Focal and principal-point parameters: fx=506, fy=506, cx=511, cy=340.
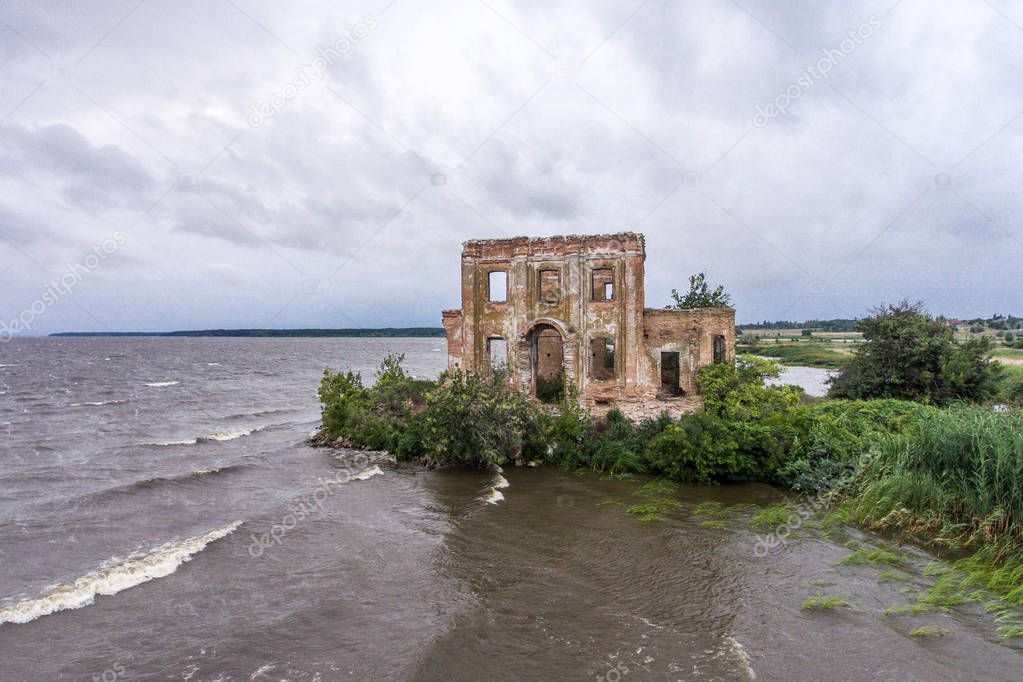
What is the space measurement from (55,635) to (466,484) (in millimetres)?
10968

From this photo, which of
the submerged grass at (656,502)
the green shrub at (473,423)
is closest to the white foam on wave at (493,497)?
the green shrub at (473,423)

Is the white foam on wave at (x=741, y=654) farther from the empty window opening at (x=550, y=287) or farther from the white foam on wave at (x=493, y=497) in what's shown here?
the empty window opening at (x=550, y=287)

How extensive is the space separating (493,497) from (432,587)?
5.78 m

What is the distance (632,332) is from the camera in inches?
838

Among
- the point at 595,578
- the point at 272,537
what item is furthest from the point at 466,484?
the point at 595,578

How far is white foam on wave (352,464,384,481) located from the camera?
18.9 meters

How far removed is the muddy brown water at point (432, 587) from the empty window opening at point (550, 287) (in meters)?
7.61

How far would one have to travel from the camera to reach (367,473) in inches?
770

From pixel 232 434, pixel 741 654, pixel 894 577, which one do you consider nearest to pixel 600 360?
pixel 894 577

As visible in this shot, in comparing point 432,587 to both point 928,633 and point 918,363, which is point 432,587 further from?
point 918,363

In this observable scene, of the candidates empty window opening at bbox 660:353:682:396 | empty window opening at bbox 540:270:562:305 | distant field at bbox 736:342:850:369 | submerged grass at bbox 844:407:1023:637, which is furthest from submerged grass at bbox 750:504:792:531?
distant field at bbox 736:342:850:369

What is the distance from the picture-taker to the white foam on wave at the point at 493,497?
52.0ft

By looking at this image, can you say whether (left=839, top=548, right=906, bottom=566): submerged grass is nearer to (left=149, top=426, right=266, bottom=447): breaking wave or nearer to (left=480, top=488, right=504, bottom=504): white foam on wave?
(left=480, top=488, right=504, bottom=504): white foam on wave

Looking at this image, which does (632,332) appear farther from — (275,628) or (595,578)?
(275,628)
